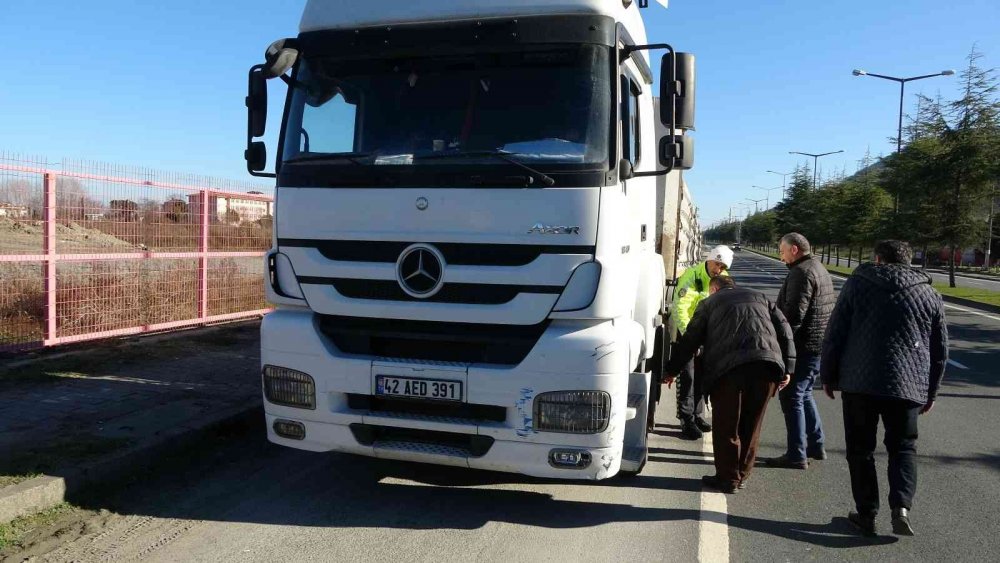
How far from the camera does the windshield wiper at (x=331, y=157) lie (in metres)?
4.13

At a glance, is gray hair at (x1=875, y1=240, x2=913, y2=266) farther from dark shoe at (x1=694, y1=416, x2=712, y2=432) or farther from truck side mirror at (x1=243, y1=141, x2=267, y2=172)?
truck side mirror at (x1=243, y1=141, x2=267, y2=172)

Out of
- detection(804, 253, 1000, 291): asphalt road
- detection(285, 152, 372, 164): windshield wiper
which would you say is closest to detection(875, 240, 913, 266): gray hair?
detection(285, 152, 372, 164): windshield wiper

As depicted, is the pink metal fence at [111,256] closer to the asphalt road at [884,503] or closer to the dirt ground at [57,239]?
the dirt ground at [57,239]

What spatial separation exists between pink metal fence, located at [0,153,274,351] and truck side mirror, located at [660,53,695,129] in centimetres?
622

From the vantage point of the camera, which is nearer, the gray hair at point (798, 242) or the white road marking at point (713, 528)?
the white road marking at point (713, 528)

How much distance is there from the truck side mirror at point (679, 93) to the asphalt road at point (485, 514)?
2371 millimetres

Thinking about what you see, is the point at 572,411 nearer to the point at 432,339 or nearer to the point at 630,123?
the point at 432,339

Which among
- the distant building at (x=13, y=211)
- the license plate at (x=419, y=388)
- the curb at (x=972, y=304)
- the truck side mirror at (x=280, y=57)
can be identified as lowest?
the curb at (x=972, y=304)

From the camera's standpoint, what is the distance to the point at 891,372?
408 cm

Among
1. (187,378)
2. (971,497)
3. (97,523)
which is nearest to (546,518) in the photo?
(97,523)

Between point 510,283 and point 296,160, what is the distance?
1.55 metres

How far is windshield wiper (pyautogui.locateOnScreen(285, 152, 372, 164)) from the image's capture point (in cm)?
413

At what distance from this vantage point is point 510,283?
12.4 feet

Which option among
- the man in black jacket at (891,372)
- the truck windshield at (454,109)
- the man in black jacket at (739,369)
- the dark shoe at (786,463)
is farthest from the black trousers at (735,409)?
the truck windshield at (454,109)
